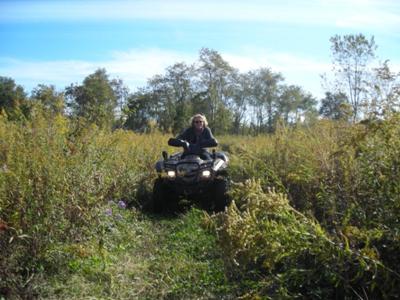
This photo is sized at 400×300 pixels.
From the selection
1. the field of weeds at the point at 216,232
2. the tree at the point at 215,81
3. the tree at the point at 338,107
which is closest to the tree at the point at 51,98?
the field of weeds at the point at 216,232

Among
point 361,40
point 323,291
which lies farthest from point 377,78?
point 361,40

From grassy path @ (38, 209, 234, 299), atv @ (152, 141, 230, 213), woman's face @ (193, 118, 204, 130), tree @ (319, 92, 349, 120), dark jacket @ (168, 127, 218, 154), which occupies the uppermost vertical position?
tree @ (319, 92, 349, 120)

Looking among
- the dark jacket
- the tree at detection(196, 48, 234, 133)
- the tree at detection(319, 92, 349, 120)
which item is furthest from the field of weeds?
the tree at detection(196, 48, 234, 133)

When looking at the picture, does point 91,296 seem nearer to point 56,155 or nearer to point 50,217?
point 50,217

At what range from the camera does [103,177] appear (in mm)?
5488

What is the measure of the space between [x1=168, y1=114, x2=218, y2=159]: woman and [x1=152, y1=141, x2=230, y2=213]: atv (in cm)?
11

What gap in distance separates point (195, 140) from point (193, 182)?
52.4 inches

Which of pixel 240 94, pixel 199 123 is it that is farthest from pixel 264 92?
pixel 199 123

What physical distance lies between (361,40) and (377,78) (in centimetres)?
2606

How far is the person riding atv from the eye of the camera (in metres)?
7.98

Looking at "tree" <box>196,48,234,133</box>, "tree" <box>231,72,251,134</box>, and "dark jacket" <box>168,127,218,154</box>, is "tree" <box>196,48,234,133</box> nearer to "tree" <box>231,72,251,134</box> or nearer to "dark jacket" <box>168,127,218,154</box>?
"tree" <box>231,72,251,134</box>

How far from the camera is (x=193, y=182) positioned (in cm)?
802

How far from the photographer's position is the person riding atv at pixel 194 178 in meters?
7.98

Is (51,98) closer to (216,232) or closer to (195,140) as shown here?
(195,140)
